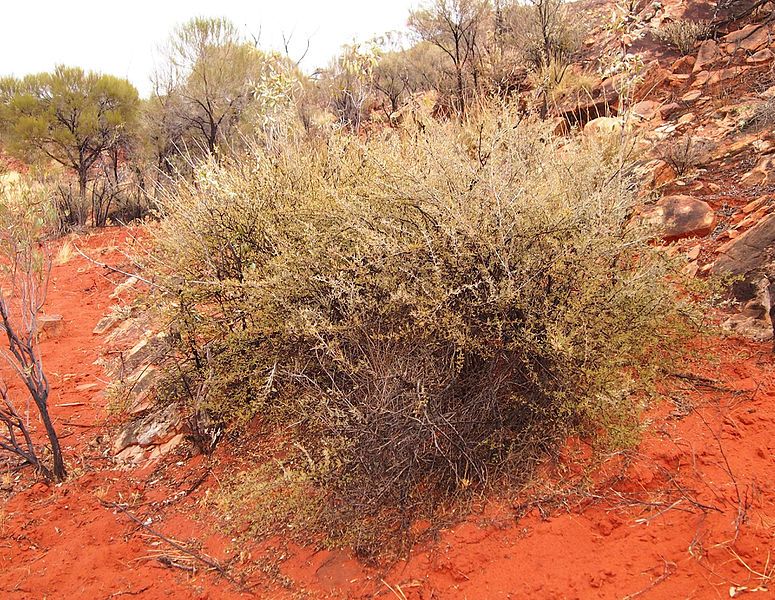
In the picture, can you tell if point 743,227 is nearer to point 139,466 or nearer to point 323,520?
point 323,520

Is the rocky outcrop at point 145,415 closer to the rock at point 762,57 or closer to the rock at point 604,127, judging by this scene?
the rock at point 604,127

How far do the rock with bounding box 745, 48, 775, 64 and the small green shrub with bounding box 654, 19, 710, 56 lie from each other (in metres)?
1.67

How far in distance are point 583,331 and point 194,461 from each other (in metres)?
3.17

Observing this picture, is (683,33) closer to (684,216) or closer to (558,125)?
(558,125)

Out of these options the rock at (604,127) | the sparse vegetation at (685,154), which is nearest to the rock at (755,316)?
the rock at (604,127)

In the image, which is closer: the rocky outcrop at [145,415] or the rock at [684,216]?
the rocky outcrop at [145,415]

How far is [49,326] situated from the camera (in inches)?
293

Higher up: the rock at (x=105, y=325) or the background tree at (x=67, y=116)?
the background tree at (x=67, y=116)

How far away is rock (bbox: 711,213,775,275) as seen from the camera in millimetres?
3857

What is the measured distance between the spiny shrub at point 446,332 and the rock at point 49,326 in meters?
5.04

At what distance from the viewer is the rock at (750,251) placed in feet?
12.7

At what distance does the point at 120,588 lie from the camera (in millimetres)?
3037

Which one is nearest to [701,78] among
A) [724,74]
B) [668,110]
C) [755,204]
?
[724,74]

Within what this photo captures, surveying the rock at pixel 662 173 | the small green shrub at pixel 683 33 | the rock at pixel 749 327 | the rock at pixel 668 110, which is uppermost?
the small green shrub at pixel 683 33
